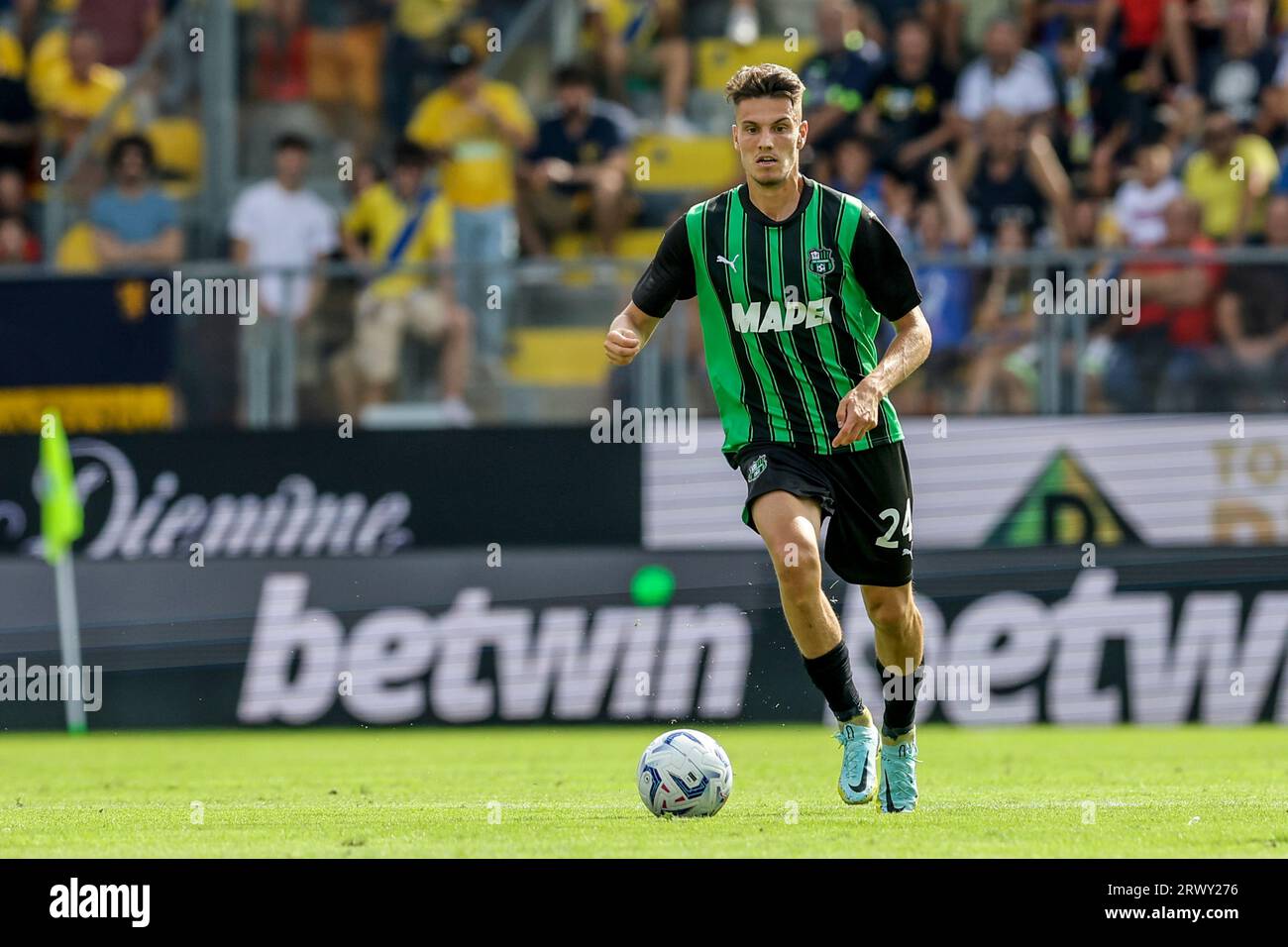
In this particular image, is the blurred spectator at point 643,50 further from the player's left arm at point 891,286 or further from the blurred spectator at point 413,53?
the player's left arm at point 891,286

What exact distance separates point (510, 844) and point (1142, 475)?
8224 mm

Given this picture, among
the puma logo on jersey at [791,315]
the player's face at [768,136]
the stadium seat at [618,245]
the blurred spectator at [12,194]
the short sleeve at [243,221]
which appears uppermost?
the blurred spectator at [12,194]

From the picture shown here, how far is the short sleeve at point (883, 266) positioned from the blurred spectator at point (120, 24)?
1136 cm

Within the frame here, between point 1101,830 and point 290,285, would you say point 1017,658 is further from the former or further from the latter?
point 1101,830

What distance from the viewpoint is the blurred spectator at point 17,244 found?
53.8 ft

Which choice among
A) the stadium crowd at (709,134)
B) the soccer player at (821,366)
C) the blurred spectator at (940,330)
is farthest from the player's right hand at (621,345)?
the stadium crowd at (709,134)

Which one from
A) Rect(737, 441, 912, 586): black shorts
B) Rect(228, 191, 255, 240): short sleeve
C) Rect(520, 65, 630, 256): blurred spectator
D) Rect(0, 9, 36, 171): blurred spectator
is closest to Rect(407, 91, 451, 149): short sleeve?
Rect(520, 65, 630, 256): blurred spectator

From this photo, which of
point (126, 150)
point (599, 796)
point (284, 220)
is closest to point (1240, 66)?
point (284, 220)

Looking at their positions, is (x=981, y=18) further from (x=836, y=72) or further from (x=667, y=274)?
(x=667, y=274)

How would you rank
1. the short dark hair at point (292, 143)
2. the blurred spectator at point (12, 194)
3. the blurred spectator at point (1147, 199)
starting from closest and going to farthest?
1. the blurred spectator at point (1147, 199)
2. the short dark hair at point (292, 143)
3. the blurred spectator at point (12, 194)

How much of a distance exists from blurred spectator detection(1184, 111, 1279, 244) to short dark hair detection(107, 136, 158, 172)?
25.2ft

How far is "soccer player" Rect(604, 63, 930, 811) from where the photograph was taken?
823 cm

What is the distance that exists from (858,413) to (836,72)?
9108mm

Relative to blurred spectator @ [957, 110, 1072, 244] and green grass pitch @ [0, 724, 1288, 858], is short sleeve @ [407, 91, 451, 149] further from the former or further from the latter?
green grass pitch @ [0, 724, 1288, 858]
